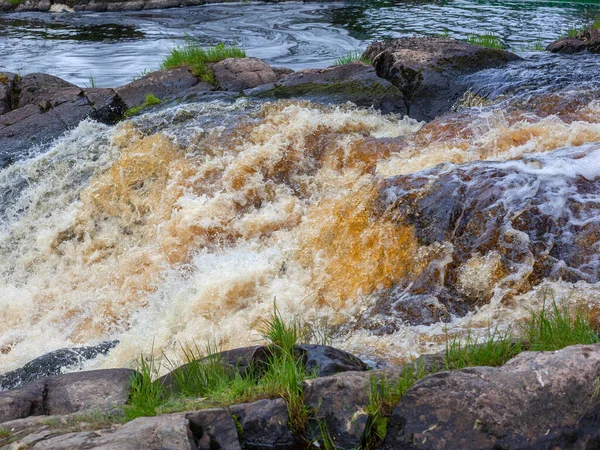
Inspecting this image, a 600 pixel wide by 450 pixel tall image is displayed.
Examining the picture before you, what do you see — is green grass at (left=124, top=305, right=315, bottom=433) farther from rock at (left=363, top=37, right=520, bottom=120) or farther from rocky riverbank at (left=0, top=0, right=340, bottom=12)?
rocky riverbank at (left=0, top=0, right=340, bottom=12)

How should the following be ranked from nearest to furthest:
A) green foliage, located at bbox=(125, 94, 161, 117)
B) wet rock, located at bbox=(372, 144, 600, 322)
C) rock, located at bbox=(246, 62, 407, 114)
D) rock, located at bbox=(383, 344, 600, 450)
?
rock, located at bbox=(383, 344, 600, 450), wet rock, located at bbox=(372, 144, 600, 322), rock, located at bbox=(246, 62, 407, 114), green foliage, located at bbox=(125, 94, 161, 117)

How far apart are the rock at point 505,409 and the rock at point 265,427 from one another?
1.62 ft

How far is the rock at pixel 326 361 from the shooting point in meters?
3.85

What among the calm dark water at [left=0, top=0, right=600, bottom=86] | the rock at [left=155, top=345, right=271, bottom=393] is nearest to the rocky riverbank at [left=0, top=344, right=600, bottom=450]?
the rock at [left=155, top=345, right=271, bottom=393]

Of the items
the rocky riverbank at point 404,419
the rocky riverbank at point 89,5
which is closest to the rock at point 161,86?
the rocky riverbank at point 404,419

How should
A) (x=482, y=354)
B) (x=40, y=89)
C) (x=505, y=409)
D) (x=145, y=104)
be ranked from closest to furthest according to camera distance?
1. (x=505, y=409)
2. (x=482, y=354)
3. (x=145, y=104)
4. (x=40, y=89)

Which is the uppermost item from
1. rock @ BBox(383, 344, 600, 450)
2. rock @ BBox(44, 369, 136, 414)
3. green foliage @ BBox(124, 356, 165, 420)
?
rock @ BBox(383, 344, 600, 450)

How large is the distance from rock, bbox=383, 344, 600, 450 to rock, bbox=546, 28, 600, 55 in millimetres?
9974

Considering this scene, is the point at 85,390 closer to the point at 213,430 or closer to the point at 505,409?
the point at 213,430

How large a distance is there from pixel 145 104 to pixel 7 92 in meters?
2.80

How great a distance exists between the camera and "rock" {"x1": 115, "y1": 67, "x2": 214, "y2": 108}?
37.8ft

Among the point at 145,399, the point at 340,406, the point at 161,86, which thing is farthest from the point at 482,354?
the point at 161,86

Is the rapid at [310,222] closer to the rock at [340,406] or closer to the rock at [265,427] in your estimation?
the rock at [340,406]

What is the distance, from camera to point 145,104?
11.3 metres
